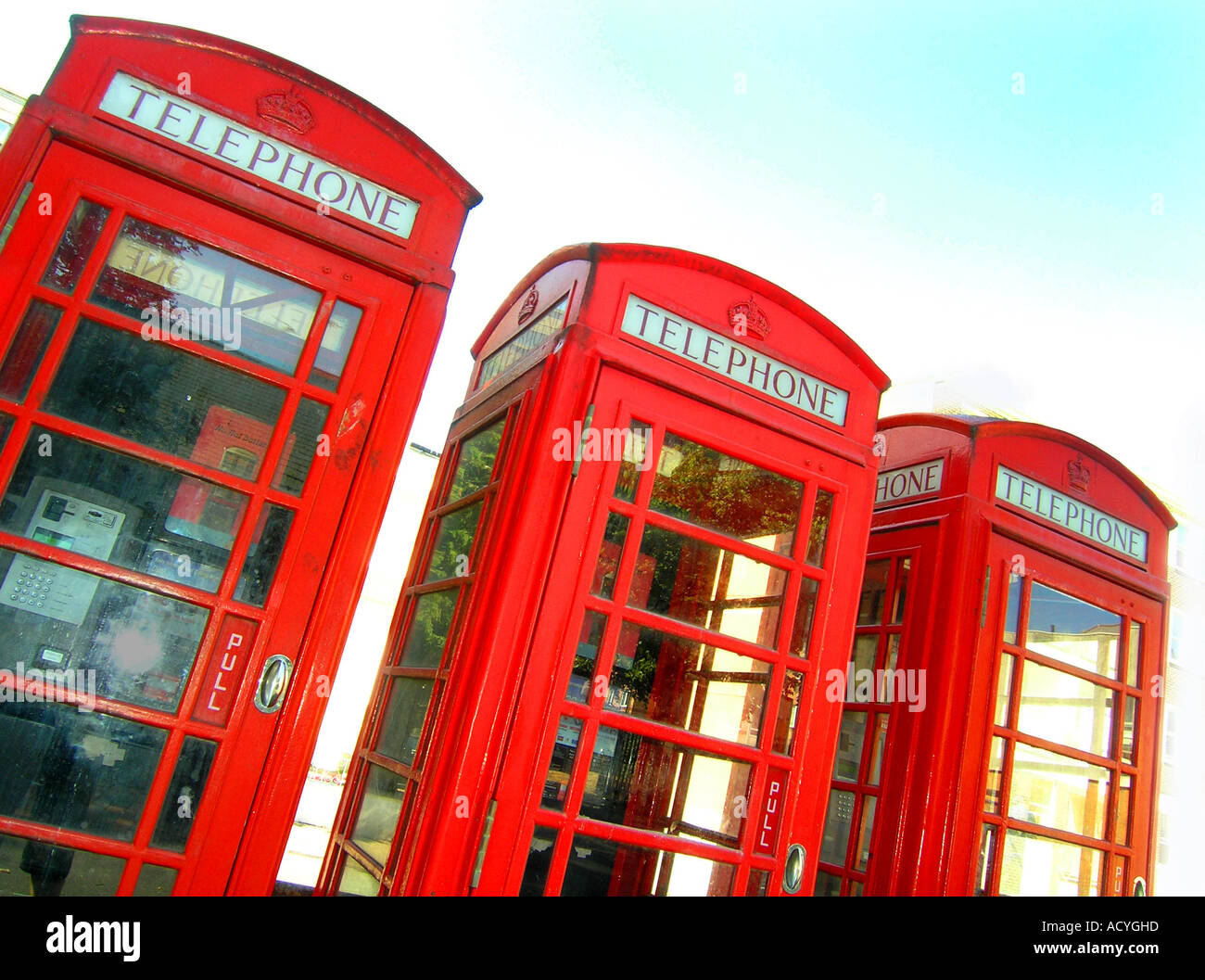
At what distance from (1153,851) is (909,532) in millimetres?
1856

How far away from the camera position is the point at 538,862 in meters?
2.47

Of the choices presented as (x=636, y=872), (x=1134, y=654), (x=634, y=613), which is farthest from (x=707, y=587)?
(x=1134, y=654)

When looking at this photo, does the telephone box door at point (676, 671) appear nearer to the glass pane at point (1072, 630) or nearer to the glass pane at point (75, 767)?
the glass pane at point (75, 767)

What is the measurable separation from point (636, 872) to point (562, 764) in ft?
1.56

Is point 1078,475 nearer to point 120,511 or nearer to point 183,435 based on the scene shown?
point 183,435

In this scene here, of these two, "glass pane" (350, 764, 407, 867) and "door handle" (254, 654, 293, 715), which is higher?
"door handle" (254, 654, 293, 715)

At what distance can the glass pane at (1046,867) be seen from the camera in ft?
11.3

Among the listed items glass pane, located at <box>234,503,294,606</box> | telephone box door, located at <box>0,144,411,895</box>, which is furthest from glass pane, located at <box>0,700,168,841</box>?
glass pane, located at <box>234,503,294,606</box>

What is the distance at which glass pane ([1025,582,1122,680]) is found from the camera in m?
3.69

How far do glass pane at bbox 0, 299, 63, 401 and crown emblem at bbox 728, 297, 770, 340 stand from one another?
2.23m

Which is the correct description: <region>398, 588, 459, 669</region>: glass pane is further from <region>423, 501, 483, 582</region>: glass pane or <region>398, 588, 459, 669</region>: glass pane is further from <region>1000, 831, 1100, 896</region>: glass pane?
<region>1000, 831, 1100, 896</region>: glass pane

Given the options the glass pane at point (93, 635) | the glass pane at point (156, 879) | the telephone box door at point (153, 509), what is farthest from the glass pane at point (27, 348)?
the glass pane at point (156, 879)

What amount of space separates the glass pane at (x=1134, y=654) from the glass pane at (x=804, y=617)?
1989 millimetres
